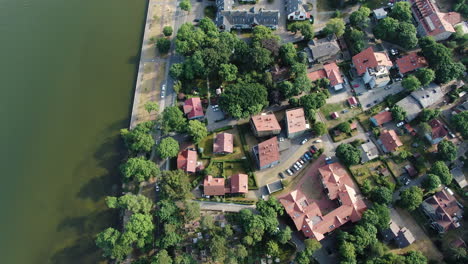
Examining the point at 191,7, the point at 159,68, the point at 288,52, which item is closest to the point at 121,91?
the point at 159,68

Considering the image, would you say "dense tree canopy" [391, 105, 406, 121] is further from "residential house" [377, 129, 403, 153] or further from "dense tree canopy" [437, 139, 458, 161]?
"dense tree canopy" [437, 139, 458, 161]

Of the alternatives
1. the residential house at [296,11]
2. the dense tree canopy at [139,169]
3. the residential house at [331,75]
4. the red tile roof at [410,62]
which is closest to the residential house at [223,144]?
the dense tree canopy at [139,169]

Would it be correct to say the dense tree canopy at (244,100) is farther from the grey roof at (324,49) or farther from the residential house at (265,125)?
the grey roof at (324,49)

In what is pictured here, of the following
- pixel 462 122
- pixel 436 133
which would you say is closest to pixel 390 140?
pixel 436 133

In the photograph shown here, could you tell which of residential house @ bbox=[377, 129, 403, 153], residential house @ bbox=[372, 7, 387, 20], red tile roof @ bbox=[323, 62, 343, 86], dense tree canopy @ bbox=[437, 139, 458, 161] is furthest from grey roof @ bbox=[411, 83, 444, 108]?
residential house @ bbox=[372, 7, 387, 20]

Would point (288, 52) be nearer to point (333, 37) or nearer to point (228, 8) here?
point (333, 37)
